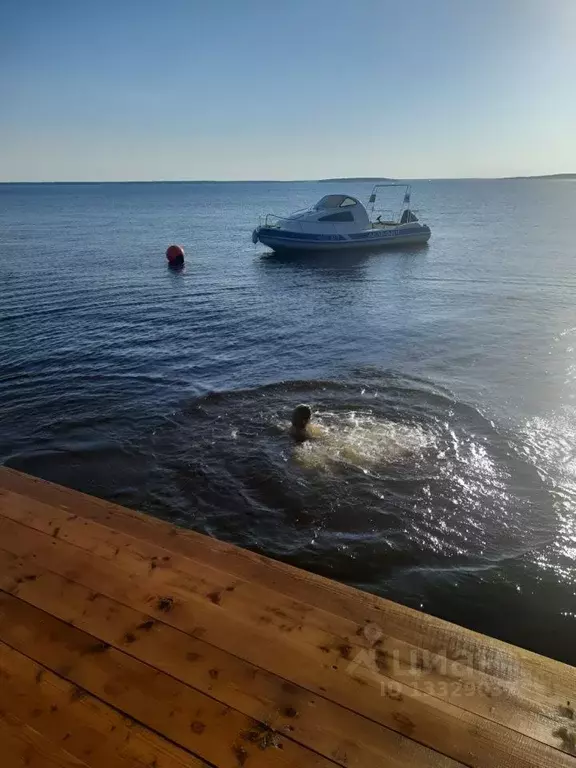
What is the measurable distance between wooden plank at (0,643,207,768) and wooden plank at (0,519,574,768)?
27.7 inches

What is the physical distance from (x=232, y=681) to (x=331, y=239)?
108 ft

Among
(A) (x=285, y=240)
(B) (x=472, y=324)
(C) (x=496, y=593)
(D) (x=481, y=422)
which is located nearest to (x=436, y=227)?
(A) (x=285, y=240)

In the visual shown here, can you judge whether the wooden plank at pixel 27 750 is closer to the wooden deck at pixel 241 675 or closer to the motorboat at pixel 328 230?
the wooden deck at pixel 241 675

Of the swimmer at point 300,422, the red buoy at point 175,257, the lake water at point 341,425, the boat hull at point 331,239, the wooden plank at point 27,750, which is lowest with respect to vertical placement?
the lake water at point 341,425

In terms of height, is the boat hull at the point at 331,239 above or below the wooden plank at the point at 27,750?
above

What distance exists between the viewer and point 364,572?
6750mm

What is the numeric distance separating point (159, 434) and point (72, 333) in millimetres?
8484

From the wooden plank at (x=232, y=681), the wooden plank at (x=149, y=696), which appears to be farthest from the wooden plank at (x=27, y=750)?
the wooden plank at (x=232, y=681)

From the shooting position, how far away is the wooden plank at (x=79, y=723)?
2697 millimetres

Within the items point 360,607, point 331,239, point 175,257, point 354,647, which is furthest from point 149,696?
point 331,239

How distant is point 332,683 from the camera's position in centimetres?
313

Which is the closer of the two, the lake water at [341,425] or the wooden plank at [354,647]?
the wooden plank at [354,647]

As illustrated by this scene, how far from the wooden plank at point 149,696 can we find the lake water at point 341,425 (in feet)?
12.6

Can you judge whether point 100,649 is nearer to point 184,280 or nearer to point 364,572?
point 364,572
